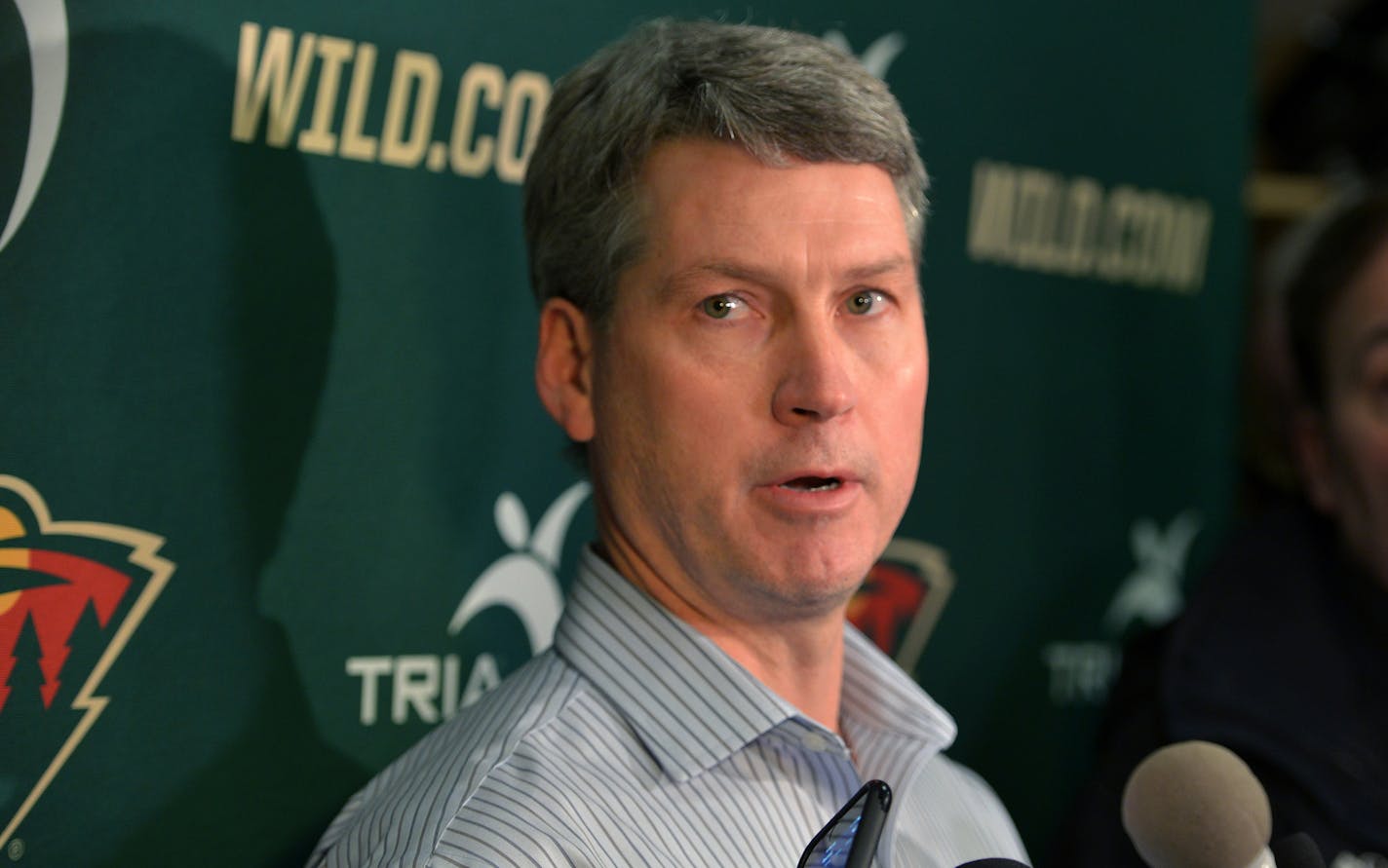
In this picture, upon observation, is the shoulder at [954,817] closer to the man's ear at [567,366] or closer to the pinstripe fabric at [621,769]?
the pinstripe fabric at [621,769]

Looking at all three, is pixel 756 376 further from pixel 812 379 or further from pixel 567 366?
pixel 567 366

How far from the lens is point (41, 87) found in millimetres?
1147

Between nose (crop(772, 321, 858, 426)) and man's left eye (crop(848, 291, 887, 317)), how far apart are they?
0.16 feet

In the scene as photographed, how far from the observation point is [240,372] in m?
1.27

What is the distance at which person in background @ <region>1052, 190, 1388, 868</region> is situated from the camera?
162cm

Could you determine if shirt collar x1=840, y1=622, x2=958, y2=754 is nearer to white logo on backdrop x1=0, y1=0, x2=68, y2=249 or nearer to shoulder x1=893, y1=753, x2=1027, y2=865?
shoulder x1=893, y1=753, x2=1027, y2=865

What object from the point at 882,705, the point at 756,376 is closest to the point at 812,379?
the point at 756,376

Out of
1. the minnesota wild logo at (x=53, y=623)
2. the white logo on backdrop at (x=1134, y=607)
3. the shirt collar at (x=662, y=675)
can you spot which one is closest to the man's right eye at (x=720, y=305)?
the shirt collar at (x=662, y=675)

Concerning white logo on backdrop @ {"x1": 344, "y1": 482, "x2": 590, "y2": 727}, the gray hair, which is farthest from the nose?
white logo on backdrop @ {"x1": 344, "y1": 482, "x2": 590, "y2": 727}

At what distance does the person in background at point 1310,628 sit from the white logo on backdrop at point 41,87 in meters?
1.24

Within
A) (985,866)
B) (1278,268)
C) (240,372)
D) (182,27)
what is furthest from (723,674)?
(1278,268)

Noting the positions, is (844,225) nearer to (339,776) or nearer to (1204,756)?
(1204,756)

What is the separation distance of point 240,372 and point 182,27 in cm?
29

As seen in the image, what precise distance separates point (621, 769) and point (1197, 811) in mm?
398
